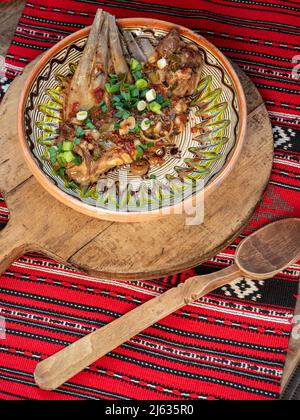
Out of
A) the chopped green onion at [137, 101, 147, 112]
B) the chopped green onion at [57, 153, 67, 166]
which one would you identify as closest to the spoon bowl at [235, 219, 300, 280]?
the chopped green onion at [137, 101, 147, 112]

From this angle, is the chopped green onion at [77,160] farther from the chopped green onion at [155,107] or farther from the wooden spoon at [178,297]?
the wooden spoon at [178,297]

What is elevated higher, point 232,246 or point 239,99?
point 239,99

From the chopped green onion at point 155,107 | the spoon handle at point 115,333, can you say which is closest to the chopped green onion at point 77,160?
the chopped green onion at point 155,107

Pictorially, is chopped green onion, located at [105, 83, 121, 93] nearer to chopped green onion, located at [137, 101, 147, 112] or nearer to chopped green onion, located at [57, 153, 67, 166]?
chopped green onion, located at [137, 101, 147, 112]

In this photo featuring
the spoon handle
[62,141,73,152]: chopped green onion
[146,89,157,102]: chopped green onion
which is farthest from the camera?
[146,89,157,102]: chopped green onion

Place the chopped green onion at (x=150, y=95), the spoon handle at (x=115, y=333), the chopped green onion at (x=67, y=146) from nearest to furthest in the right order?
the spoon handle at (x=115, y=333)
the chopped green onion at (x=67, y=146)
the chopped green onion at (x=150, y=95)

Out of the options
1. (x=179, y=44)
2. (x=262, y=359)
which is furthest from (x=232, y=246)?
(x=179, y=44)

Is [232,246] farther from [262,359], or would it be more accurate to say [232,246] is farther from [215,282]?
[262,359]
